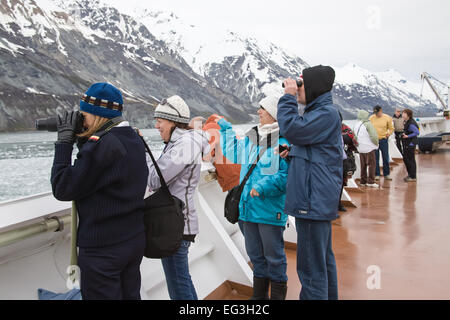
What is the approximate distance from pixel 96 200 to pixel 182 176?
444 millimetres

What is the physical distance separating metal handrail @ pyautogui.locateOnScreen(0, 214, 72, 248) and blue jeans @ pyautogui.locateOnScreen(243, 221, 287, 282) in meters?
0.92

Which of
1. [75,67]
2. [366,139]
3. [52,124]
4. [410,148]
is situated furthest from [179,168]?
[75,67]

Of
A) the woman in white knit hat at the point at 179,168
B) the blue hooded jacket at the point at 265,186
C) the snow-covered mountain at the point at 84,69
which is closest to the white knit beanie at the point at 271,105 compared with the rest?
the blue hooded jacket at the point at 265,186

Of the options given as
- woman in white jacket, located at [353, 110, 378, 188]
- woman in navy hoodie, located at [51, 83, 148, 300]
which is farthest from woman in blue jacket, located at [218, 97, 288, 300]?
woman in white jacket, located at [353, 110, 378, 188]

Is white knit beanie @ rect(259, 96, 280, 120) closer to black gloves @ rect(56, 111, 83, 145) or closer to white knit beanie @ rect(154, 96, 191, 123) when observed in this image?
white knit beanie @ rect(154, 96, 191, 123)

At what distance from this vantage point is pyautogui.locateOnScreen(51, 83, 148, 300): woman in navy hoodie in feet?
3.48

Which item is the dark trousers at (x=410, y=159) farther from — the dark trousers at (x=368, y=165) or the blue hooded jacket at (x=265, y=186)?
the blue hooded jacket at (x=265, y=186)

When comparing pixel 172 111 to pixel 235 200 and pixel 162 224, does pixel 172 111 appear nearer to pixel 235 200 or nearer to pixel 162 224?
pixel 162 224

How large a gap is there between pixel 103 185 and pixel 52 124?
0.29 m

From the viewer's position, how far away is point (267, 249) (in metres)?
1.82

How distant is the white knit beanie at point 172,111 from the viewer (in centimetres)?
A: 152
